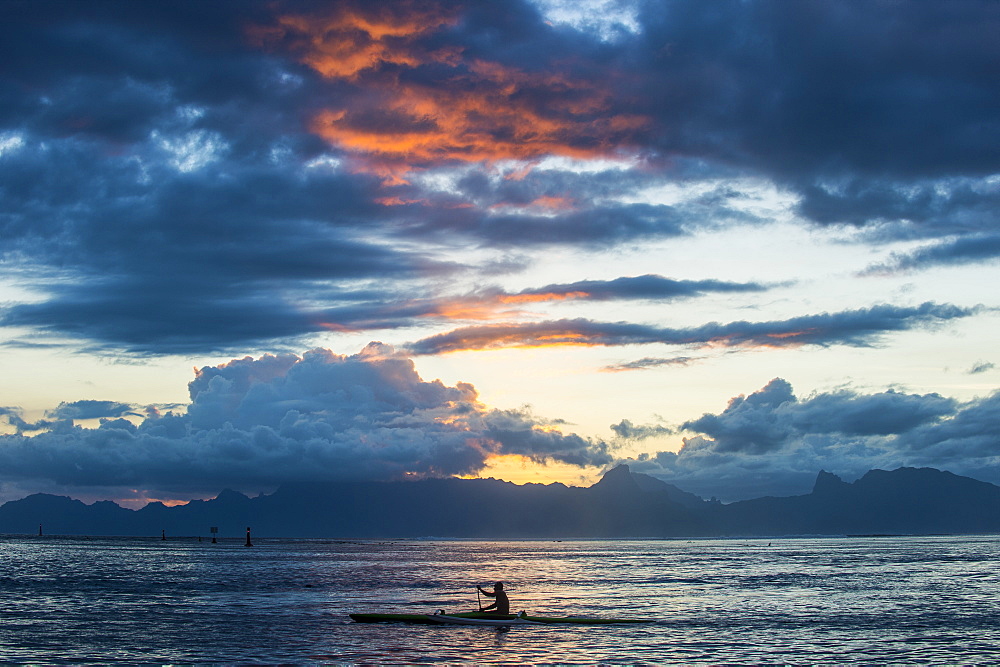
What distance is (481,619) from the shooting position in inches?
2144

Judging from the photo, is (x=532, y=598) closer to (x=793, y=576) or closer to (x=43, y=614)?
(x=43, y=614)

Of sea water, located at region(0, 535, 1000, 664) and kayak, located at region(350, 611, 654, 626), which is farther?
kayak, located at region(350, 611, 654, 626)

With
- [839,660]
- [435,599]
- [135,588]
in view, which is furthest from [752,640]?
[135,588]

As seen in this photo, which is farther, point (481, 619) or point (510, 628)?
point (481, 619)

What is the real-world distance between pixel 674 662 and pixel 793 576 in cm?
7472

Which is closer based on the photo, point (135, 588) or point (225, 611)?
point (225, 611)

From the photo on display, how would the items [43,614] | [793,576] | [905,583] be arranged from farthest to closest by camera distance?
[793,576] → [905,583] → [43,614]

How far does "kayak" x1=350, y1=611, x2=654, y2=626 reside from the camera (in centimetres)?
5422

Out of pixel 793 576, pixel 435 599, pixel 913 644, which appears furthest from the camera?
pixel 793 576

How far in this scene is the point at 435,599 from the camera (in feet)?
243

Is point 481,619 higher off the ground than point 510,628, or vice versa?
point 481,619

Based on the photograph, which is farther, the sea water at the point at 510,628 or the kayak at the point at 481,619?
the kayak at the point at 481,619

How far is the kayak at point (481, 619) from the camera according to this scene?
178 ft

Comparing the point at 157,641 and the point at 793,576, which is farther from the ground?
the point at 157,641
